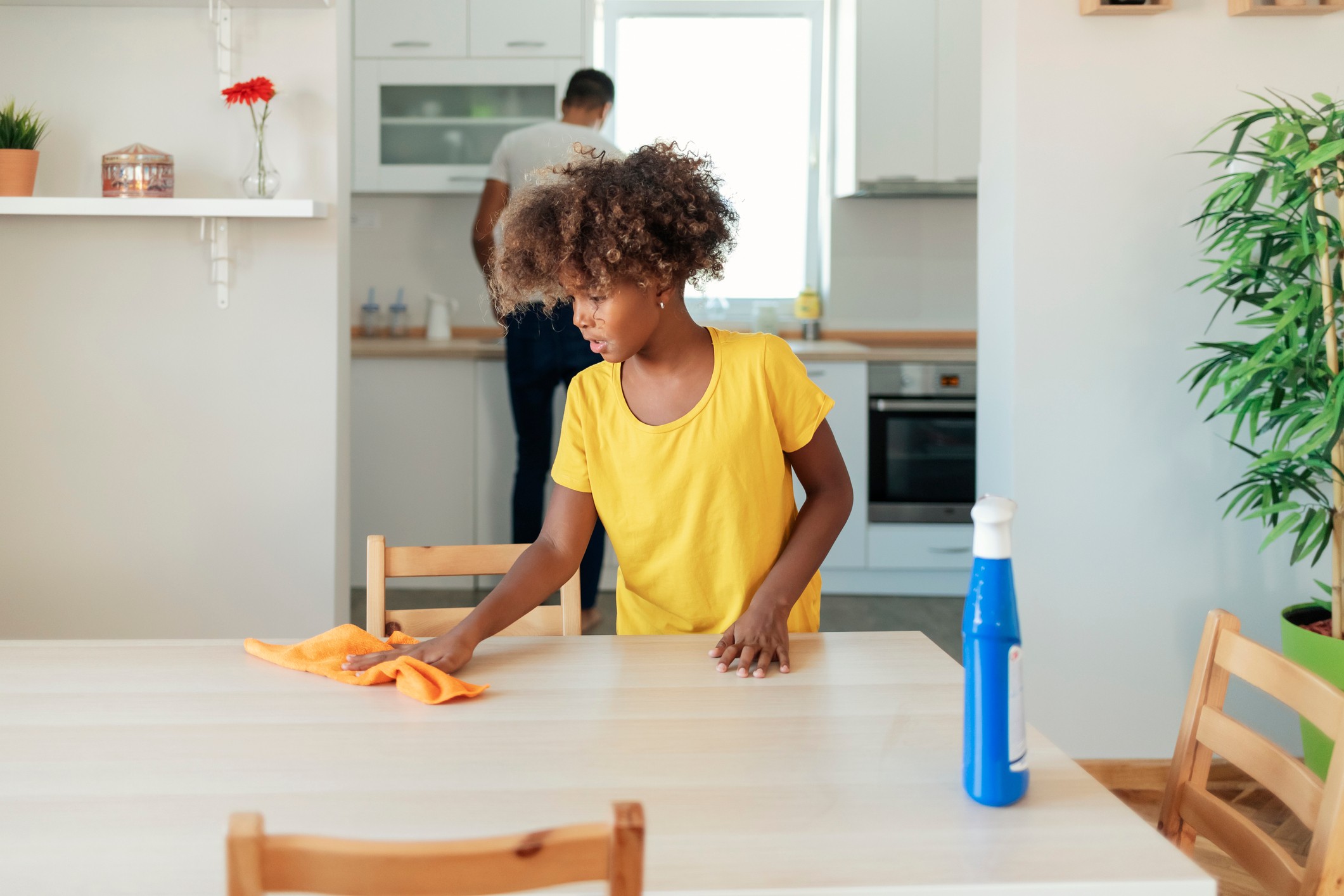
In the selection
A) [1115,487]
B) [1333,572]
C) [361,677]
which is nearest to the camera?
[361,677]

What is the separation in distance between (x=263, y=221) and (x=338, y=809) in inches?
74.8

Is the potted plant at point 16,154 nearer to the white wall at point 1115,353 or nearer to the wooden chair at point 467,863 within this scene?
the white wall at point 1115,353

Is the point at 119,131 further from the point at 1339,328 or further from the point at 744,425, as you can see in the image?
the point at 1339,328

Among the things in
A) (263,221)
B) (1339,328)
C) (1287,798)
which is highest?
(263,221)

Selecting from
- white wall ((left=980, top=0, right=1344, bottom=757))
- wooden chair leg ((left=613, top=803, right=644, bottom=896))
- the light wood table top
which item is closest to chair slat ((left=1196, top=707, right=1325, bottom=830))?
the light wood table top

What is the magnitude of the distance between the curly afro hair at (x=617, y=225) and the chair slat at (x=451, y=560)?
366mm

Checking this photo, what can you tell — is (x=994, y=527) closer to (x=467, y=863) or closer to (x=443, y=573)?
(x=467, y=863)

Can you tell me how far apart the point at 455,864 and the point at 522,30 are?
3.92 meters

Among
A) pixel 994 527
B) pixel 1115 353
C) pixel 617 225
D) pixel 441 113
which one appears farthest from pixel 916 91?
pixel 994 527

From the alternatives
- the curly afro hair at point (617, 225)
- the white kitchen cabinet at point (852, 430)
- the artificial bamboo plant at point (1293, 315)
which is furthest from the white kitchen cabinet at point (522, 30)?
the curly afro hair at point (617, 225)

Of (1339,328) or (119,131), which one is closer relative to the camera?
(1339,328)

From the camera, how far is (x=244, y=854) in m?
0.61

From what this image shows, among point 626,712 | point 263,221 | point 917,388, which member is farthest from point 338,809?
point 917,388

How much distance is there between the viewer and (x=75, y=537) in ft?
8.51
